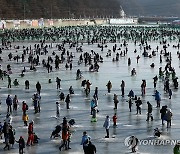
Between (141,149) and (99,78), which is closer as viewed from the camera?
(141,149)

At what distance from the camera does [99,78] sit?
120 ft

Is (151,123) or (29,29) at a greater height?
(29,29)

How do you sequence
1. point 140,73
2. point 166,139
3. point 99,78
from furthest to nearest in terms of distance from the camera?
point 140,73, point 99,78, point 166,139

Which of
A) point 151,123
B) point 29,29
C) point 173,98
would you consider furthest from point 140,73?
point 29,29

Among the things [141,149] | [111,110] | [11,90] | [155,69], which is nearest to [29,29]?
[155,69]

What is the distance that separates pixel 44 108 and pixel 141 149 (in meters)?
8.76

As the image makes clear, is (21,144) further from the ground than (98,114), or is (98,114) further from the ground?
(98,114)

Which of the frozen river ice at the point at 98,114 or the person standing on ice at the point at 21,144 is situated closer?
the person standing on ice at the point at 21,144

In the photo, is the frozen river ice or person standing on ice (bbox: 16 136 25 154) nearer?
person standing on ice (bbox: 16 136 25 154)

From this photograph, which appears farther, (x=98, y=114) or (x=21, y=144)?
(x=98, y=114)

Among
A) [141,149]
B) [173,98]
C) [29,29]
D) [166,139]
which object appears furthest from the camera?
[29,29]

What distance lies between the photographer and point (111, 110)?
80.9ft

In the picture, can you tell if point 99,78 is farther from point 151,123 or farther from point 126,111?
point 151,123

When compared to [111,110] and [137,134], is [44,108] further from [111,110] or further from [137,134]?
[137,134]
